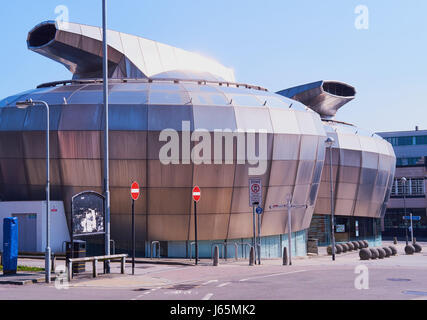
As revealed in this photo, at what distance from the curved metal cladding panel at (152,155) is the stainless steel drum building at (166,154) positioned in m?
0.06

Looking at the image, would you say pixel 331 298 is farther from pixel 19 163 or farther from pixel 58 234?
pixel 19 163

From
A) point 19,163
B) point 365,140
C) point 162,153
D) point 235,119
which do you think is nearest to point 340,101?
point 365,140

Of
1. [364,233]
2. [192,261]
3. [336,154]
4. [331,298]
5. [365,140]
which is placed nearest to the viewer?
[331,298]

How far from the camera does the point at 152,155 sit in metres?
32.2

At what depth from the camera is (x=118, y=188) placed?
32312mm

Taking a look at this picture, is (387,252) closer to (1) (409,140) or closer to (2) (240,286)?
(2) (240,286)

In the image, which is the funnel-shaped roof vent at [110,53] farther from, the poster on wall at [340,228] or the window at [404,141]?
the window at [404,141]

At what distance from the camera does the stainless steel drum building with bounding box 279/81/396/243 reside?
55031mm

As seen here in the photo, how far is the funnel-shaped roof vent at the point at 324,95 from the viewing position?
61.0m

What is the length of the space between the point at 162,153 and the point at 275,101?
10179 mm

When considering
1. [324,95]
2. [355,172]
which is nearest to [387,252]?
[355,172]

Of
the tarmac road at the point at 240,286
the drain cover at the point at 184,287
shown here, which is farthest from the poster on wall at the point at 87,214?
the drain cover at the point at 184,287

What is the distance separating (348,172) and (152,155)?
29615mm

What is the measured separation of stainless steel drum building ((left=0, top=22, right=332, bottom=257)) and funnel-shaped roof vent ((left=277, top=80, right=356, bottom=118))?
24.8m
